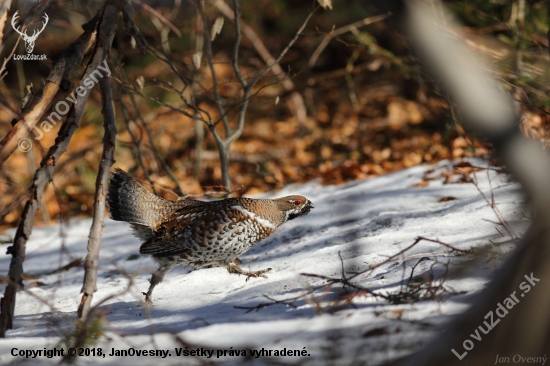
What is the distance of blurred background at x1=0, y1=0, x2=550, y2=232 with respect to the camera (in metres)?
6.95

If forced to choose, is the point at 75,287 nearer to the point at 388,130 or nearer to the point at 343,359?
the point at 343,359

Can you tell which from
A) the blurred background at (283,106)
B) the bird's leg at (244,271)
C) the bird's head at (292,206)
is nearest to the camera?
the bird's leg at (244,271)

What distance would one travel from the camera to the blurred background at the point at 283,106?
695 cm

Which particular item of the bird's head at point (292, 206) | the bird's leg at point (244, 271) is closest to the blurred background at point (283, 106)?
the bird's head at point (292, 206)

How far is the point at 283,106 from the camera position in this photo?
35.0 feet

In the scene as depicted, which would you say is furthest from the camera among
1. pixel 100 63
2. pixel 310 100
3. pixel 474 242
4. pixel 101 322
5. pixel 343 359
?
pixel 310 100

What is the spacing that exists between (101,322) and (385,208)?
2953 millimetres

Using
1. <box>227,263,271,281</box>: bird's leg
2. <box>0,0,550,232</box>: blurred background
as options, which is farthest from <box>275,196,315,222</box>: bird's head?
<box>0,0,550,232</box>: blurred background

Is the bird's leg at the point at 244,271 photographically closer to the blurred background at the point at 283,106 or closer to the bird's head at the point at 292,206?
the bird's head at the point at 292,206

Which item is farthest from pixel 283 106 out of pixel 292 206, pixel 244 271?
pixel 244 271

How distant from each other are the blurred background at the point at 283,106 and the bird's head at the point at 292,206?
2049 mm

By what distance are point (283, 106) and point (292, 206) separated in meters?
Answer: 6.35

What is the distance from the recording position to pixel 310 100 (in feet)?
31.7

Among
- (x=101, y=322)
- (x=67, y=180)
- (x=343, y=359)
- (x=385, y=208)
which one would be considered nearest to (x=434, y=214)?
(x=385, y=208)
